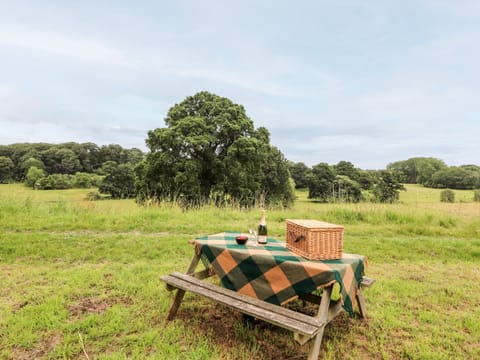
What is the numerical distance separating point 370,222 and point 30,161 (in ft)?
143

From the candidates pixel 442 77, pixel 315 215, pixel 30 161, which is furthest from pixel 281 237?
pixel 30 161

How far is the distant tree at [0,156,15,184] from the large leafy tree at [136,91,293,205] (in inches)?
1166

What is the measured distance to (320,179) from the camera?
3612 centimetres

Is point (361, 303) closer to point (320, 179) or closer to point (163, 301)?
point (163, 301)

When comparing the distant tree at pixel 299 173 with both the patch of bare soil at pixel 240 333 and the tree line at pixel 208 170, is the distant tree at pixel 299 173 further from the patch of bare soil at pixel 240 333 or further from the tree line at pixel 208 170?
the patch of bare soil at pixel 240 333

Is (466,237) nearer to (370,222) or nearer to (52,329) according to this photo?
(370,222)

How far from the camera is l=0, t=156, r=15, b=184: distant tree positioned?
32.8 meters

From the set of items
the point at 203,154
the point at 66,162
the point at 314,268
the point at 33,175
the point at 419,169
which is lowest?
the point at 314,268

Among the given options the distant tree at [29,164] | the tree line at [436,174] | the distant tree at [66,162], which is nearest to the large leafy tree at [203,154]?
the tree line at [436,174]

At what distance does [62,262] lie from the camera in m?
4.25

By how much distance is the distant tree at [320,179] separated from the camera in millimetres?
35281

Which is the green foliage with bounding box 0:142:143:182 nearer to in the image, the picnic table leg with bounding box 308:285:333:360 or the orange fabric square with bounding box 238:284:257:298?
the orange fabric square with bounding box 238:284:257:298

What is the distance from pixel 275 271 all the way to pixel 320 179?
36.1m

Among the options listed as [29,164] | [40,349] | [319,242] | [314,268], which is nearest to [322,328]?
[314,268]
